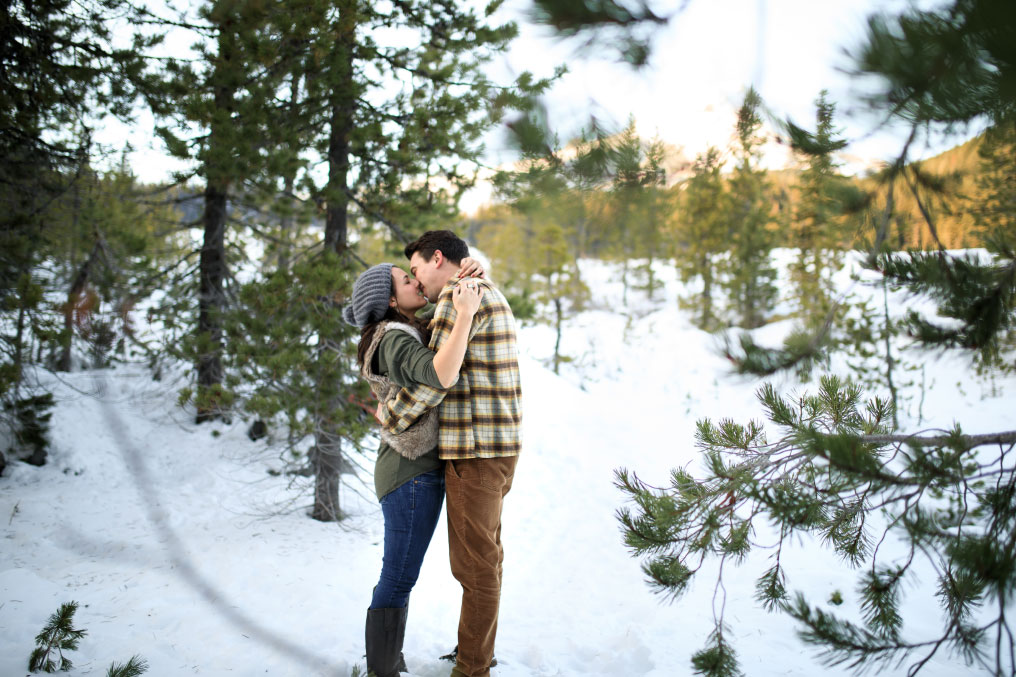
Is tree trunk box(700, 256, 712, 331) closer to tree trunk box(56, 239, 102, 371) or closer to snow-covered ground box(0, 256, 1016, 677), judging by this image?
snow-covered ground box(0, 256, 1016, 677)

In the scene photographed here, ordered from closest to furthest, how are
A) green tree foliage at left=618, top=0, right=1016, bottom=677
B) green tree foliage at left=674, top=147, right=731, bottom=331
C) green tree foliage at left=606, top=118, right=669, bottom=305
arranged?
green tree foliage at left=618, top=0, right=1016, bottom=677, green tree foliage at left=606, top=118, right=669, bottom=305, green tree foliage at left=674, top=147, right=731, bottom=331

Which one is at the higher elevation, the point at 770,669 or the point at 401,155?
the point at 401,155

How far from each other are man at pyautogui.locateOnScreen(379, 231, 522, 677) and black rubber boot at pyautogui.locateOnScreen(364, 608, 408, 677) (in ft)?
0.91

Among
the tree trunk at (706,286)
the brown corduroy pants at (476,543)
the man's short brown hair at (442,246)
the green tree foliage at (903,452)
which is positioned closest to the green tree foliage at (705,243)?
the tree trunk at (706,286)

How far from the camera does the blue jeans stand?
2.35 m

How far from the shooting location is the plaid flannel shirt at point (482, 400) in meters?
2.30

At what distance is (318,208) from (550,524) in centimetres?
342

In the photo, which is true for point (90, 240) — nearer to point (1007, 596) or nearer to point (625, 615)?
point (625, 615)

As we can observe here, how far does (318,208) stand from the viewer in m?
4.73

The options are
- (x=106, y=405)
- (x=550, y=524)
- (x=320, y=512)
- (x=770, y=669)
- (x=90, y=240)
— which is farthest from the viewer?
(x=106, y=405)

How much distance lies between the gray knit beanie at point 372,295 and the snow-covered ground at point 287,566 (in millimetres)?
1338

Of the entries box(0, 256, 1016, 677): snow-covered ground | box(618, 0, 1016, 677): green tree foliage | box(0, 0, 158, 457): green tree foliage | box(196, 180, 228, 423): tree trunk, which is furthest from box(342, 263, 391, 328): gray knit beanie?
box(196, 180, 228, 423): tree trunk

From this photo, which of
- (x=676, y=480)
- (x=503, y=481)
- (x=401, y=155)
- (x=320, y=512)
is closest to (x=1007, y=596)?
(x=676, y=480)

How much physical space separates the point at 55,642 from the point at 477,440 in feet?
6.84
